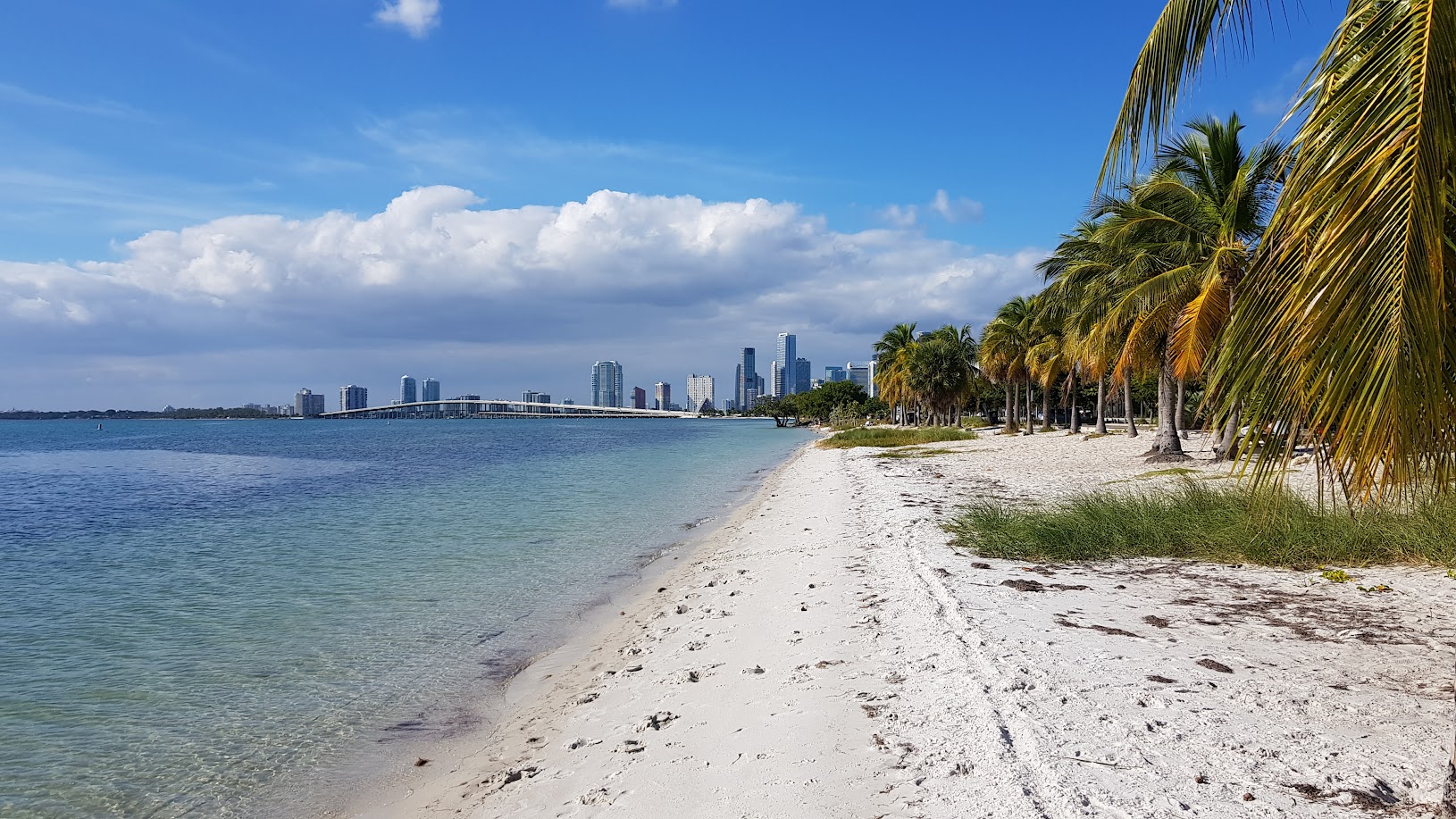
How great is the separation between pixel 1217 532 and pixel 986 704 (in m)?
6.44

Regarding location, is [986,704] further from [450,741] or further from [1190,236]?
[1190,236]

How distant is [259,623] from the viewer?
1077cm

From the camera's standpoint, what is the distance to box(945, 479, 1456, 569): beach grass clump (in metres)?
8.68

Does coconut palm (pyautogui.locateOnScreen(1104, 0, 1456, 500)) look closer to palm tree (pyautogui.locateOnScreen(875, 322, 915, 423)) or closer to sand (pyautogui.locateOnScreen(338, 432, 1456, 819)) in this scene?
sand (pyautogui.locateOnScreen(338, 432, 1456, 819))

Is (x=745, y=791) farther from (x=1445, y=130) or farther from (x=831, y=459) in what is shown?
(x=831, y=459)

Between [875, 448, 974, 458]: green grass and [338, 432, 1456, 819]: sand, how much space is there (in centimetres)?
2533

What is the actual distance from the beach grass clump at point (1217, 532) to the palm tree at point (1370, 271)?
18.3ft

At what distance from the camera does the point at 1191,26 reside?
13.9 ft

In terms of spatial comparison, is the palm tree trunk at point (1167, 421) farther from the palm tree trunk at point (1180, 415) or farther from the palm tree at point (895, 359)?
the palm tree at point (895, 359)

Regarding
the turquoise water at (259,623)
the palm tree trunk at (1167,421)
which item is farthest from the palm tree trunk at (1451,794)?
the palm tree trunk at (1167,421)

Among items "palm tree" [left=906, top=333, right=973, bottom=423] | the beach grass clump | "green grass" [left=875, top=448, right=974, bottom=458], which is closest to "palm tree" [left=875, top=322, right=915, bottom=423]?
"palm tree" [left=906, top=333, right=973, bottom=423]

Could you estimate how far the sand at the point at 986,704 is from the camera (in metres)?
4.00

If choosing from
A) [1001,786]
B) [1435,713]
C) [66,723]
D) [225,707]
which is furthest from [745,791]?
[66,723]

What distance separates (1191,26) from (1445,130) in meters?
1.83
